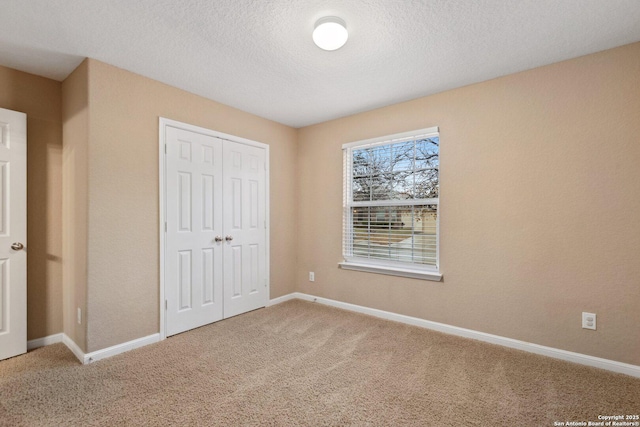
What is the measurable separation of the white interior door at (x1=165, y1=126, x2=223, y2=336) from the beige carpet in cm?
34

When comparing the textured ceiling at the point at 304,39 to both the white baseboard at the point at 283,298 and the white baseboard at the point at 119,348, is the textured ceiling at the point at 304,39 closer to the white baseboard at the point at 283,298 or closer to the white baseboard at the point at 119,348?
the white baseboard at the point at 119,348

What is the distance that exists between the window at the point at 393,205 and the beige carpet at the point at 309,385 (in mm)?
878

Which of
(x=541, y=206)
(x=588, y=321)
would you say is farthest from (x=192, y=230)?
(x=588, y=321)

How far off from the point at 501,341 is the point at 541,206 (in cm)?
126

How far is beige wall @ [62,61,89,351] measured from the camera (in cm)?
246

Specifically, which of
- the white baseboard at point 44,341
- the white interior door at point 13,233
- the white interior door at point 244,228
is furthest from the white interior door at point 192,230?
the white interior door at point 13,233

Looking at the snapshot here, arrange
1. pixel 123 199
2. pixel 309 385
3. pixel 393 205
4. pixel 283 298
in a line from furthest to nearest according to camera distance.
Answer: pixel 283 298 → pixel 393 205 → pixel 123 199 → pixel 309 385

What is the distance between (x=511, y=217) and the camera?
8.82ft

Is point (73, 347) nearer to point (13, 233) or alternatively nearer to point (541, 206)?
point (13, 233)

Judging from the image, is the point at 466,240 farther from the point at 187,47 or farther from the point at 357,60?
the point at 187,47

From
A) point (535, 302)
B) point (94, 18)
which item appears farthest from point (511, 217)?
point (94, 18)

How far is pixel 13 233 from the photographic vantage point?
8.21 feet

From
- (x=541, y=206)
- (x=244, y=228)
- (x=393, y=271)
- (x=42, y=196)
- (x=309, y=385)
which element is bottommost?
(x=309, y=385)

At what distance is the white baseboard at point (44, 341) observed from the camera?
8.71 feet
